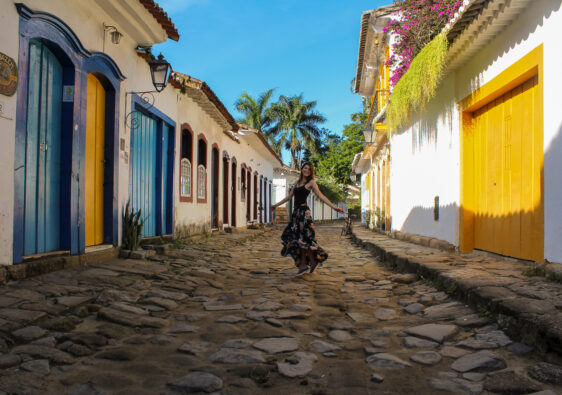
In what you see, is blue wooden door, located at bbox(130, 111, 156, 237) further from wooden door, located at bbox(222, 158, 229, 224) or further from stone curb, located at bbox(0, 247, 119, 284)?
wooden door, located at bbox(222, 158, 229, 224)

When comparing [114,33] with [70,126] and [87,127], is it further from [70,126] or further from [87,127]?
[70,126]

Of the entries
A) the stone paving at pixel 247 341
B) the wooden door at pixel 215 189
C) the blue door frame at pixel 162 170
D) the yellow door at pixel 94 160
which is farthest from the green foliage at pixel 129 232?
the wooden door at pixel 215 189

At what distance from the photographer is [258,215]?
2159 centimetres

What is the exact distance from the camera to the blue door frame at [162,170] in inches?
328

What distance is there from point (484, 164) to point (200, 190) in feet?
23.8

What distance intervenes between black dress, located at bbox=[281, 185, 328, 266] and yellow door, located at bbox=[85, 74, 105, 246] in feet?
8.92

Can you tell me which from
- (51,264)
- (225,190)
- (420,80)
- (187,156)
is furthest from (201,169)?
(51,264)

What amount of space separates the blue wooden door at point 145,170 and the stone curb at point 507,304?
494 cm

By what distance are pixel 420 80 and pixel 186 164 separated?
5562 mm

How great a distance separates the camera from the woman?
596 cm

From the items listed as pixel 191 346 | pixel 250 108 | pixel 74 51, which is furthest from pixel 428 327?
pixel 250 108

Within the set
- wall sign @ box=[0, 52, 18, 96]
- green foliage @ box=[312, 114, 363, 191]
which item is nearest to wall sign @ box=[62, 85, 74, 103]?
wall sign @ box=[0, 52, 18, 96]

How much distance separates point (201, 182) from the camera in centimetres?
1160

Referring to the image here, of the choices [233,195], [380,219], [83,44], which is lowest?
[380,219]
